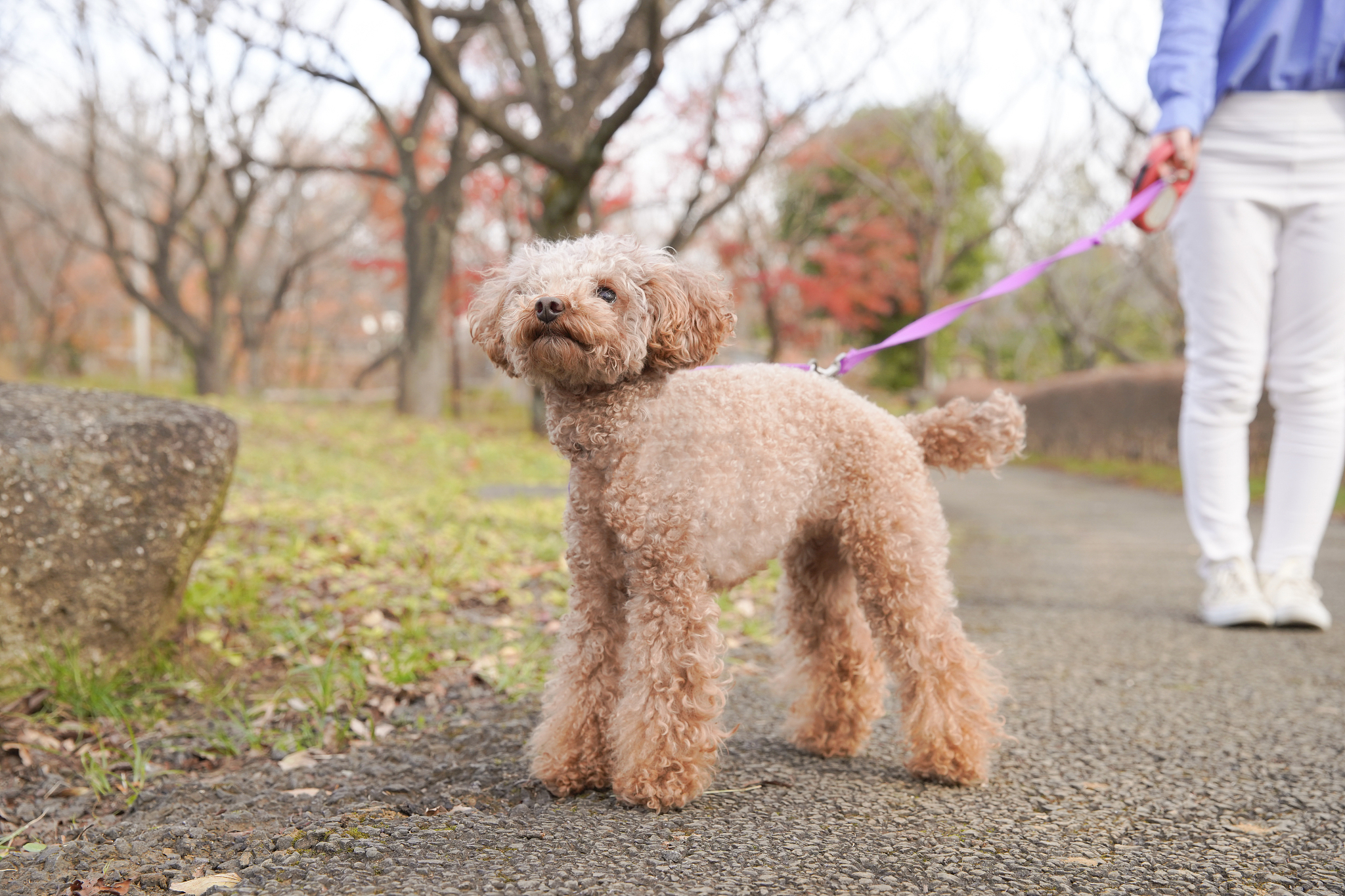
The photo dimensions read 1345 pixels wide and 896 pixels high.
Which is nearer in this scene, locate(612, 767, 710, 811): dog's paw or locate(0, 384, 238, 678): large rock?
locate(612, 767, 710, 811): dog's paw

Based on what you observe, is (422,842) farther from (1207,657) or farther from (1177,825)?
(1207,657)

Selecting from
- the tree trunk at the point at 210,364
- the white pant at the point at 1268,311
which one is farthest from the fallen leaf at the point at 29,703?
the tree trunk at the point at 210,364

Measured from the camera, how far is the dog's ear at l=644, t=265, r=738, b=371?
1.87m

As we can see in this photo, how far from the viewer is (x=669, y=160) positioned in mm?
16438

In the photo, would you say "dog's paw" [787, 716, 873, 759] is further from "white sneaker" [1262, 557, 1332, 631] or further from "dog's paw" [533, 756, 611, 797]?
"white sneaker" [1262, 557, 1332, 631]

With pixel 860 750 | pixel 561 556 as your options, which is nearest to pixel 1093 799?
pixel 860 750

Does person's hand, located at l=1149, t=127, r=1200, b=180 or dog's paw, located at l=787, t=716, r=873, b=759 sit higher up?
person's hand, located at l=1149, t=127, r=1200, b=180

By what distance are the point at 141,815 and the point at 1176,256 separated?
385 centimetres

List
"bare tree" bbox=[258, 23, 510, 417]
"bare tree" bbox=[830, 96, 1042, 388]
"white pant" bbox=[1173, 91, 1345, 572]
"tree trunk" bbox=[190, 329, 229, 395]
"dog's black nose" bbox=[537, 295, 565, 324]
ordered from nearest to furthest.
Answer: "dog's black nose" bbox=[537, 295, 565, 324] → "white pant" bbox=[1173, 91, 1345, 572] → "bare tree" bbox=[258, 23, 510, 417] → "tree trunk" bbox=[190, 329, 229, 395] → "bare tree" bbox=[830, 96, 1042, 388]

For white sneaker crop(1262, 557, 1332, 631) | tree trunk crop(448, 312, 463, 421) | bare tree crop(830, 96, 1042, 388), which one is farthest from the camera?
tree trunk crop(448, 312, 463, 421)

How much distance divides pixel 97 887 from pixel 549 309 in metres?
1.33

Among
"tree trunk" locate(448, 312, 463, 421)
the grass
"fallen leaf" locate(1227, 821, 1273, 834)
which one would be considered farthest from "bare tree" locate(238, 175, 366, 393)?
"fallen leaf" locate(1227, 821, 1273, 834)

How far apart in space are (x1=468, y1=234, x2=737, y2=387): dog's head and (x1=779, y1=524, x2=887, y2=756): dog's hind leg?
0.65m

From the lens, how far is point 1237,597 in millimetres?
3455
